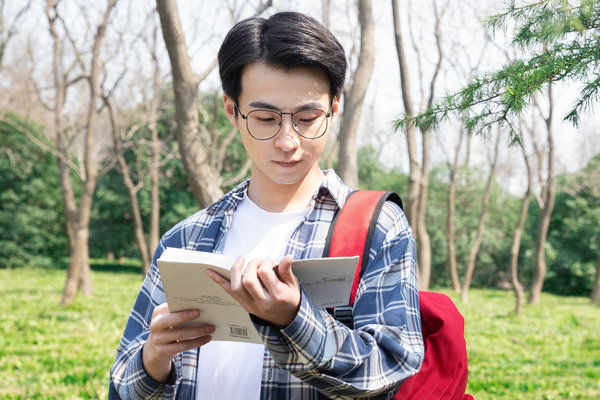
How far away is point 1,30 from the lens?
994 cm

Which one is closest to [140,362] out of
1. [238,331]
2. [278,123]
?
[238,331]

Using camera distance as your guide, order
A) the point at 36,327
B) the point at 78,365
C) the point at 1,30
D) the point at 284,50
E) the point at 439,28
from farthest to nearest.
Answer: the point at 439,28 < the point at 1,30 < the point at 36,327 < the point at 78,365 < the point at 284,50

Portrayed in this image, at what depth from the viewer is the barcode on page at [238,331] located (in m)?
1.23

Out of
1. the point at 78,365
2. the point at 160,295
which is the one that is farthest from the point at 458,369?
the point at 78,365

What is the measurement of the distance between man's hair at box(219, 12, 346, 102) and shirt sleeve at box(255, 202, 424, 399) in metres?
0.41

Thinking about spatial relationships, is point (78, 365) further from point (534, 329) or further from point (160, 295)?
point (534, 329)

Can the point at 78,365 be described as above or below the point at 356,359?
below

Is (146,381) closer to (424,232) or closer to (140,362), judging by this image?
(140,362)

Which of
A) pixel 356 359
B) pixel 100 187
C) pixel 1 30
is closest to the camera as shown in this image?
pixel 356 359

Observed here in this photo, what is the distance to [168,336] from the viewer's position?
125 centimetres

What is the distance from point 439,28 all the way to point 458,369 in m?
11.3

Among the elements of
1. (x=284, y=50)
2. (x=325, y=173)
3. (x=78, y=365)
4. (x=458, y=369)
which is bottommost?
(x=78, y=365)

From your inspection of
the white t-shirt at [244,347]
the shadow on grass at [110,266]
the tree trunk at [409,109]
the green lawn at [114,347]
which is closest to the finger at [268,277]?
the white t-shirt at [244,347]

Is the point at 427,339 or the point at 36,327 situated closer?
the point at 427,339
